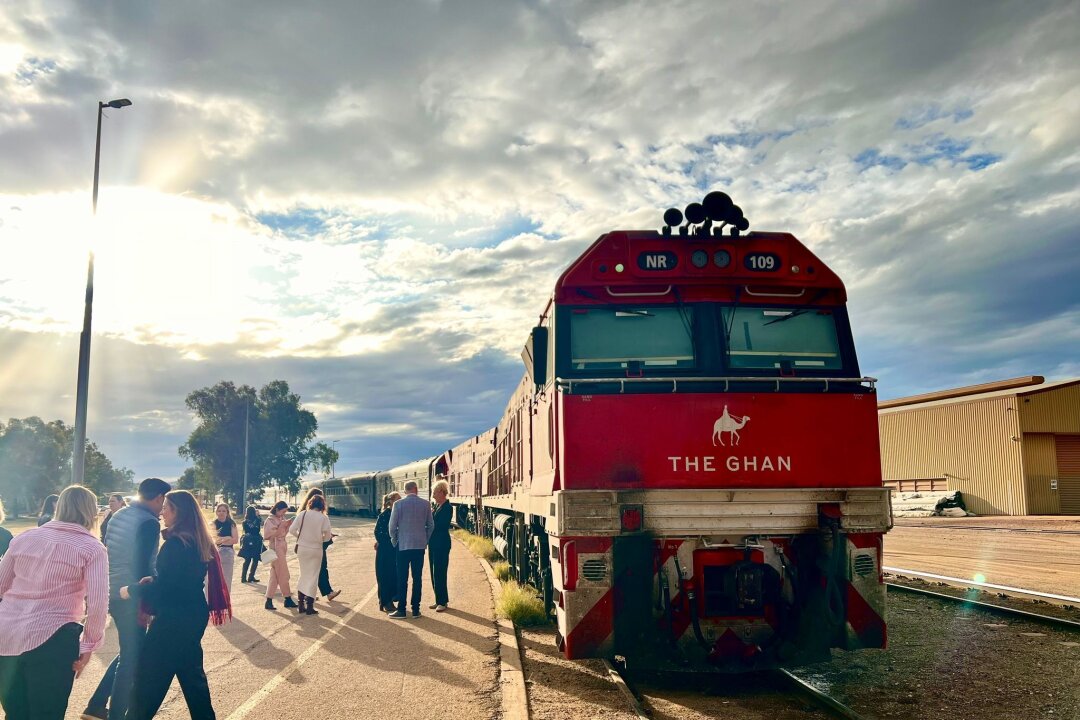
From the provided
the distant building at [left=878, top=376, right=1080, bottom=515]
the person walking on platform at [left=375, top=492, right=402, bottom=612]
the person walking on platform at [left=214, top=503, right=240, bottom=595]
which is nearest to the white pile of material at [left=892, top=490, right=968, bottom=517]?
the distant building at [left=878, top=376, right=1080, bottom=515]

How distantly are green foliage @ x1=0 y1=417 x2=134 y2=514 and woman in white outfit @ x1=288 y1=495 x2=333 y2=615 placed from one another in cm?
6739

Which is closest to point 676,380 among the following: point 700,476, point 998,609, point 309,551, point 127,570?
point 700,476

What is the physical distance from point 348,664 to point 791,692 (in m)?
4.10

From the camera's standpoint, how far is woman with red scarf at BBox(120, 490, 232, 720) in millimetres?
5023

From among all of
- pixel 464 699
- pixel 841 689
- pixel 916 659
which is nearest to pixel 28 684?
pixel 464 699

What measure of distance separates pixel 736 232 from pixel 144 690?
224 inches

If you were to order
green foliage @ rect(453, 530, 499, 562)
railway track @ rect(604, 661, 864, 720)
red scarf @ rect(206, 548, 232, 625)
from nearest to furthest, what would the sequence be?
red scarf @ rect(206, 548, 232, 625), railway track @ rect(604, 661, 864, 720), green foliage @ rect(453, 530, 499, 562)

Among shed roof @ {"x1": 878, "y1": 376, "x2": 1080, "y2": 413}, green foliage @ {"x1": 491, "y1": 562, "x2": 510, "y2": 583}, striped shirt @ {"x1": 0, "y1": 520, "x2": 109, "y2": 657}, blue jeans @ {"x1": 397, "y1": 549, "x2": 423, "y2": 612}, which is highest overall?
shed roof @ {"x1": 878, "y1": 376, "x2": 1080, "y2": 413}

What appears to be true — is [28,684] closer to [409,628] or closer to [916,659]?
[409,628]

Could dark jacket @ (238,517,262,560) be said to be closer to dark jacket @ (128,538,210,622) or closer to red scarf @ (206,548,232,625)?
red scarf @ (206,548,232,625)

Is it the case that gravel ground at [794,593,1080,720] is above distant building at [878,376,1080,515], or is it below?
below

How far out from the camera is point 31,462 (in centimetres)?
7325

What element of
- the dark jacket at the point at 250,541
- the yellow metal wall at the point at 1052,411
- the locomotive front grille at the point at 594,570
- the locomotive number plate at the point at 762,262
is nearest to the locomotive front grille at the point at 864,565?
the locomotive front grille at the point at 594,570

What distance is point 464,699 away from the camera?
6.79 m
